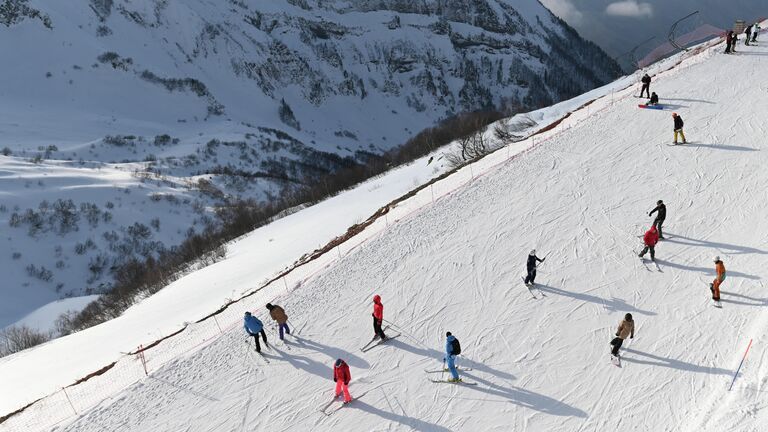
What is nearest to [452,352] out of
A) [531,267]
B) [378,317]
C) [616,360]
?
[378,317]

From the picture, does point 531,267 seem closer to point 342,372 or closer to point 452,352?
point 452,352

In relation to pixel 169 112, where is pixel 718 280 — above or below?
below

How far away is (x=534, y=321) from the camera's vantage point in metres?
13.4

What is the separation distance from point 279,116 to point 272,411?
458ft

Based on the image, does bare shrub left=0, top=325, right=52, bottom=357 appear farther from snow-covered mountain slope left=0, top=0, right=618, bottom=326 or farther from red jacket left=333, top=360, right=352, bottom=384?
red jacket left=333, top=360, right=352, bottom=384

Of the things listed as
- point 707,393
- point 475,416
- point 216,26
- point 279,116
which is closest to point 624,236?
point 707,393

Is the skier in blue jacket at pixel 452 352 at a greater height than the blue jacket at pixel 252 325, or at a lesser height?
lesser

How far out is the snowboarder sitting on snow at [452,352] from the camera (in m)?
11.2

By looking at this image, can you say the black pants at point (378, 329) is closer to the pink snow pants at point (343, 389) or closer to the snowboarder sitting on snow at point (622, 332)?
the pink snow pants at point (343, 389)

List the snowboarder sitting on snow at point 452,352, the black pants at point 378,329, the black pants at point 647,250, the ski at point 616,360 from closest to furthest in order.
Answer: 1. the snowboarder sitting on snow at point 452,352
2. the ski at point 616,360
3. the black pants at point 378,329
4. the black pants at point 647,250

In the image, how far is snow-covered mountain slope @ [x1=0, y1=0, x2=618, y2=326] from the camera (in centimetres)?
5291

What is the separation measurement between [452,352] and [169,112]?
394 ft

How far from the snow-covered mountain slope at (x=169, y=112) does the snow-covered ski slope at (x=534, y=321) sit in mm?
38628

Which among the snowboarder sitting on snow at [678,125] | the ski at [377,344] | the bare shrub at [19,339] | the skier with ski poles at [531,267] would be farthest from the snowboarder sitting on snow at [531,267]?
the bare shrub at [19,339]
